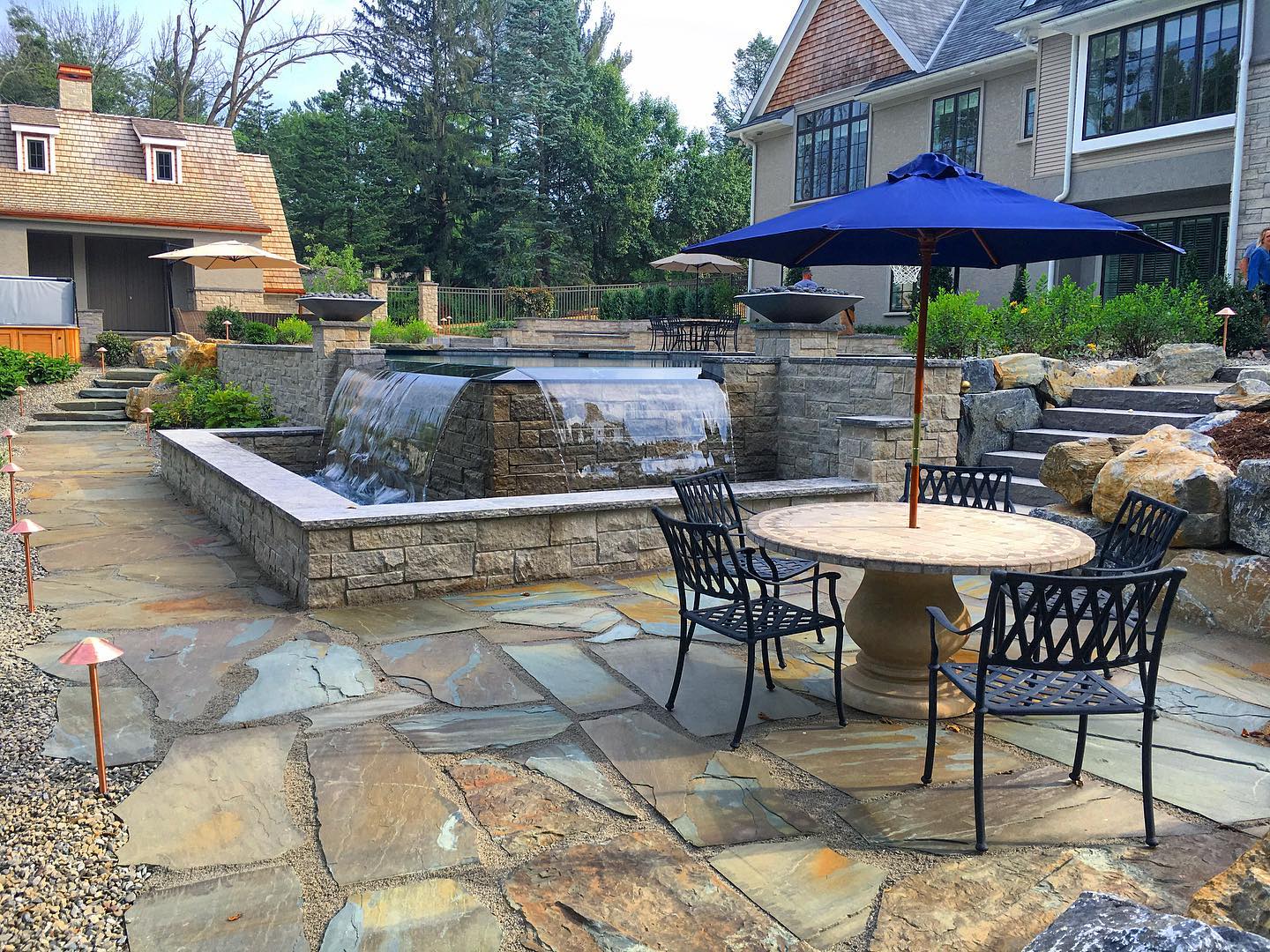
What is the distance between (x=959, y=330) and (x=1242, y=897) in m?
8.63

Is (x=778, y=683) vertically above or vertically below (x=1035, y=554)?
below

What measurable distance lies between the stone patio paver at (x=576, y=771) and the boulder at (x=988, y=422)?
243 inches

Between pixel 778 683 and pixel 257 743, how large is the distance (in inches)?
88.8

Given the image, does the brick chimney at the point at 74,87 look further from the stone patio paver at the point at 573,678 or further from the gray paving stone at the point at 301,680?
the stone patio paver at the point at 573,678

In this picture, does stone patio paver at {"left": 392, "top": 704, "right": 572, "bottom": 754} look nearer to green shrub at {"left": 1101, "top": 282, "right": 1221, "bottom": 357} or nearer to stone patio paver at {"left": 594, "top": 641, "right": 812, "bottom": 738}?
stone patio paver at {"left": 594, "top": 641, "right": 812, "bottom": 738}

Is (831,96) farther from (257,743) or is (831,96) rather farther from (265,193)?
(257,743)

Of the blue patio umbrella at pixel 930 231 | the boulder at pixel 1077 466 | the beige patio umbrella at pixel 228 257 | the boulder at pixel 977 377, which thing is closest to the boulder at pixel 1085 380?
the boulder at pixel 977 377

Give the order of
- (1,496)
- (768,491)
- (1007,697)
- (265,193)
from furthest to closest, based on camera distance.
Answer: (265,193)
(1,496)
(768,491)
(1007,697)

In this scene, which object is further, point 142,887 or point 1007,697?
point 1007,697

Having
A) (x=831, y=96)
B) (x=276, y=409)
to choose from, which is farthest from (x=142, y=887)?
(x=831, y=96)

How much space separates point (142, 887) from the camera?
2707 mm

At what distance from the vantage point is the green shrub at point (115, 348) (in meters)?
18.7

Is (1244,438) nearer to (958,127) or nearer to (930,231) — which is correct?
(930,231)

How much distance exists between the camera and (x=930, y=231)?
439 centimetres
